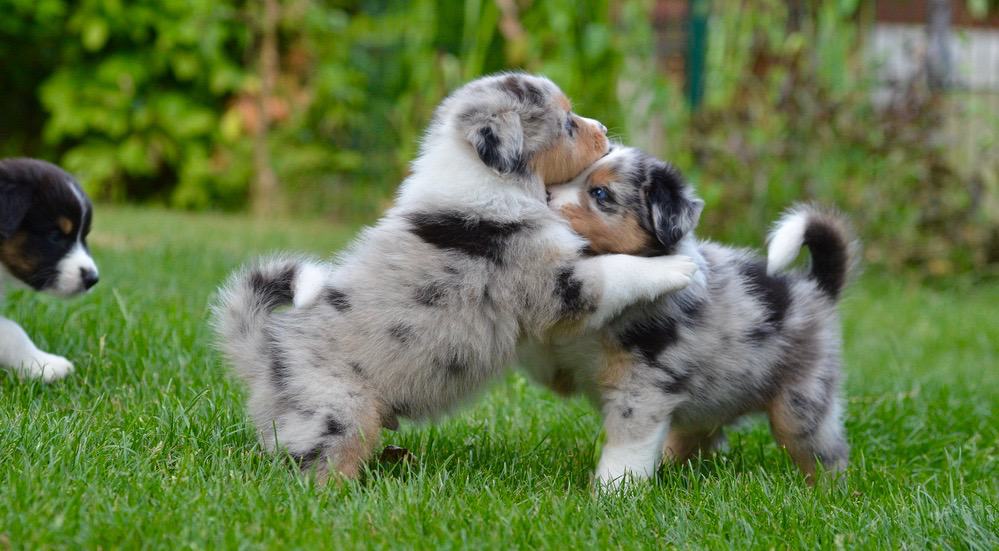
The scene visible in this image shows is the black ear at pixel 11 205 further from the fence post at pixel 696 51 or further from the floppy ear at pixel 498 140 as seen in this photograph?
the fence post at pixel 696 51

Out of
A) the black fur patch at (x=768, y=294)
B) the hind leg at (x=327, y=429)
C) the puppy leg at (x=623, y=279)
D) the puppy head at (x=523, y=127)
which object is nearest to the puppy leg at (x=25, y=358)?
the hind leg at (x=327, y=429)

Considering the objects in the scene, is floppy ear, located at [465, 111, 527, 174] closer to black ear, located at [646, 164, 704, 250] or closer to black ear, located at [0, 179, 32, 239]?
black ear, located at [646, 164, 704, 250]

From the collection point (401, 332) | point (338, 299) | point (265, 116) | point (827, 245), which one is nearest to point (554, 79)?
point (265, 116)

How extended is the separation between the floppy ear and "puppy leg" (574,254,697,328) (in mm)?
405

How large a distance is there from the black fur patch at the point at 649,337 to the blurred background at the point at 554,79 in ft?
14.7

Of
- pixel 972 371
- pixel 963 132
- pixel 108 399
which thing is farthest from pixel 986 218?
pixel 108 399

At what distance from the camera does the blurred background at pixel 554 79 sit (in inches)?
379

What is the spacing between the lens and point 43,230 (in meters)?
4.45

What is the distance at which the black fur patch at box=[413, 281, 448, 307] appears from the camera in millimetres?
3350

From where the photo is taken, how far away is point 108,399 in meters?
3.96

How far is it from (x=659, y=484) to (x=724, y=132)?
6.58m

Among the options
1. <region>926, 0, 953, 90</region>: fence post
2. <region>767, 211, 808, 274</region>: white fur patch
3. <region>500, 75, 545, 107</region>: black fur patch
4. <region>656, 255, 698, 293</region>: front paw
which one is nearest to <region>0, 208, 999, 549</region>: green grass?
<region>656, 255, 698, 293</region>: front paw

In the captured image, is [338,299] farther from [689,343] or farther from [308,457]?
[689,343]

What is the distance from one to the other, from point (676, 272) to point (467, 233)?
66cm
